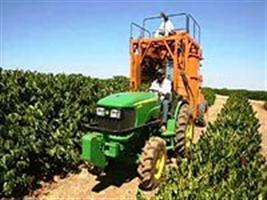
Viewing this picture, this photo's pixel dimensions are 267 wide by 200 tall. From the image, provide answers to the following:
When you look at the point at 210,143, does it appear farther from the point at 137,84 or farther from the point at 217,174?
the point at 137,84

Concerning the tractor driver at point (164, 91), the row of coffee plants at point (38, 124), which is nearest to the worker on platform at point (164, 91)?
the tractor driver at point (164, 91)

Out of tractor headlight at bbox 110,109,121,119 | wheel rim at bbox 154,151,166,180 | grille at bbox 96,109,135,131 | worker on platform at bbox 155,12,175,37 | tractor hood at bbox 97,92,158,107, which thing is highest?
worker on platform at bbox 155,12,175,37

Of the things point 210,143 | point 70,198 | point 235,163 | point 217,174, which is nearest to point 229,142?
point 210,143

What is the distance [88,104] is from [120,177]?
2.45 meters

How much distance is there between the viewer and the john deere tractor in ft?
26.3

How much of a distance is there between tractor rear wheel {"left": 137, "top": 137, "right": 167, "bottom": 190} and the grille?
1.77ft

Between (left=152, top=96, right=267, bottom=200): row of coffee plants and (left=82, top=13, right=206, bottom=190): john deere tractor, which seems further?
(left=82, top=13, right=206, bottom=190): john deere tractor

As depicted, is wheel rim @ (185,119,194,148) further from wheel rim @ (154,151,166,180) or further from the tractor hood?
the tractor hood

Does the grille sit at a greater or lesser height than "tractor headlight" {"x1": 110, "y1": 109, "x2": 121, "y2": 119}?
lesser

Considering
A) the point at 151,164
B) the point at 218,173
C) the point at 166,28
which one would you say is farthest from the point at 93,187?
the point at 166,28

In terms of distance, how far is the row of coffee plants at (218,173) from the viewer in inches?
198

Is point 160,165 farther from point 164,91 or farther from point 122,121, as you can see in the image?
point 164,91

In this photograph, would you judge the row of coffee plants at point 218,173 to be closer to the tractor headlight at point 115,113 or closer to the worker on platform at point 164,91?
the worker on platform at point 164,91

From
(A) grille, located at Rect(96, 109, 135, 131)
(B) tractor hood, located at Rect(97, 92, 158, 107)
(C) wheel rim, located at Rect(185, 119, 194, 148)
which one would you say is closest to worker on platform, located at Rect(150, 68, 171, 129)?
(B) tractor hood, located at Rect(97, 92, 158, 107)
